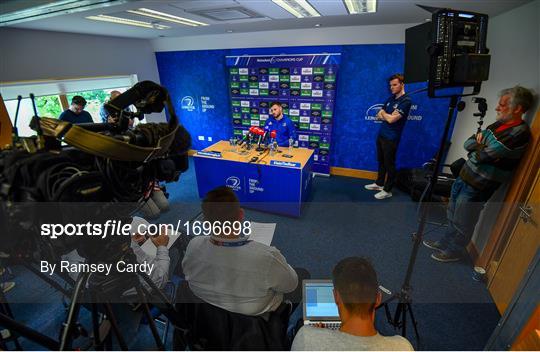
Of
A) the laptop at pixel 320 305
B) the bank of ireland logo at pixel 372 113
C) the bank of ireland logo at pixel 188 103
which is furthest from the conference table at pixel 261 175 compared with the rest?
the bank of ireland logo at pixel 188 103

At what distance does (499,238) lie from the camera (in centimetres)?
233

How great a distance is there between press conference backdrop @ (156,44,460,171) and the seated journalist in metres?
3.95

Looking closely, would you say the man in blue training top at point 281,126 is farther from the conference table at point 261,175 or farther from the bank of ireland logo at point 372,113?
the bank of ireland logo at point 372,113

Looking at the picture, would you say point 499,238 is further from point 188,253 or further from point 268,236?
point 188,253

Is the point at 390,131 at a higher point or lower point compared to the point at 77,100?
lower

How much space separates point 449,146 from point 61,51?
6.23 meters

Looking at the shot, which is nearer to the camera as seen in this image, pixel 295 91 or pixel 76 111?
pixel 76 111

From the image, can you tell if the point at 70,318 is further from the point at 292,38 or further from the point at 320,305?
the point at 292,38

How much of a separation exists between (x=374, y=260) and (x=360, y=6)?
279 cm

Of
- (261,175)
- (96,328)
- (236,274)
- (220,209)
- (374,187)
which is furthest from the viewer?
(374,187)

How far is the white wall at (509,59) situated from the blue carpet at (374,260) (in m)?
0.61

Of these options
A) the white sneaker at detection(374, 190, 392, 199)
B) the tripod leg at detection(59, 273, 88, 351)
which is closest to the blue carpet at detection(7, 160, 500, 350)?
the white sneaker at detection(374, 190, 392, 199)

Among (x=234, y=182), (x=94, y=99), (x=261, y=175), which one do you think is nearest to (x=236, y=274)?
(x=261, y=175)

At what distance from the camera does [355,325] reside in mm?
1003
